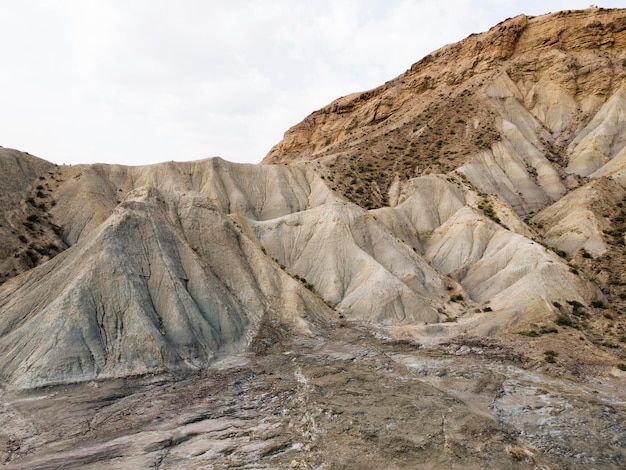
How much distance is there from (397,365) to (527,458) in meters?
8.92

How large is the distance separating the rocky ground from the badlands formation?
10 cm

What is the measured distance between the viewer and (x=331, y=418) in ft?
52.7

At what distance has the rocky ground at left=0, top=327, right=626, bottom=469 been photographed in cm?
1362

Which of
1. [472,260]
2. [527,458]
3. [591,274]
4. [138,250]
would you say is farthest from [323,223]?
[527,458]

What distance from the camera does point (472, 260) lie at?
37938mm

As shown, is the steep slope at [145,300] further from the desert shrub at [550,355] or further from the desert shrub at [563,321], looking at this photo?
the desert shrub at [563,321]

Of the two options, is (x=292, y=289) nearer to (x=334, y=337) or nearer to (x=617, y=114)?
(x=334, y=337)

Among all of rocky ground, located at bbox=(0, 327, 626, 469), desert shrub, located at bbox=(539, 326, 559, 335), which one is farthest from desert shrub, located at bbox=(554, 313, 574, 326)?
rocky ground, located at bbox=(0, 327, 626, 469)

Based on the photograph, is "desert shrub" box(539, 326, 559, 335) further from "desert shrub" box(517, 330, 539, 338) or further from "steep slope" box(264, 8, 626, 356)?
"desert shrub" box(517, 330, 539, 338)

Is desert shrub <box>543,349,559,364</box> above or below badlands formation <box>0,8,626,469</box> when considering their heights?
below

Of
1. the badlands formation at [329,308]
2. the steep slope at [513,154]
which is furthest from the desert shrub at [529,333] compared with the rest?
the steep slope at [513,154]

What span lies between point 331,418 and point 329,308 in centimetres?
1548

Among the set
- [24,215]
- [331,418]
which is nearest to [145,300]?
[331,418]

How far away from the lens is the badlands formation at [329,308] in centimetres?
1495
